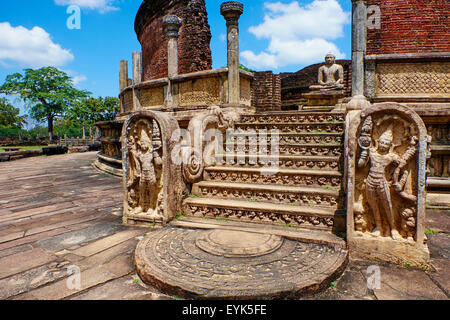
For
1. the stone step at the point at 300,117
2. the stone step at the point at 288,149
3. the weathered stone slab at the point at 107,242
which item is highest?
the stone step at the point at 300,117

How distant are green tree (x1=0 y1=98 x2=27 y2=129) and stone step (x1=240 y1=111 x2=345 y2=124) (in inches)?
2085

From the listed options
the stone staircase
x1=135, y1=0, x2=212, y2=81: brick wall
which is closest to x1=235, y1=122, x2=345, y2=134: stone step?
the stone staircase

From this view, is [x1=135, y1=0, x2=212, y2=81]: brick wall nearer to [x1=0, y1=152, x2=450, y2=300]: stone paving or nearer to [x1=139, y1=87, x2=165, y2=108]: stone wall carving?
[x1=139, y1=87, x2=165, y2=108]: stone wall carving

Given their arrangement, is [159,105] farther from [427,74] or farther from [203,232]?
[427,74]

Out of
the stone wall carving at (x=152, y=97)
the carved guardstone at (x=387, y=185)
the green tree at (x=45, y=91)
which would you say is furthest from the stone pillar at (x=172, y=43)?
the green tree at (x=45, y=91)

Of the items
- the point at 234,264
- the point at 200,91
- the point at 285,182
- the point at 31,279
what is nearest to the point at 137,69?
the point at 200,91

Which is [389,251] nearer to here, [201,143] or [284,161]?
[284,161]

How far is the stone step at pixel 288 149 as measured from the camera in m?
4.21

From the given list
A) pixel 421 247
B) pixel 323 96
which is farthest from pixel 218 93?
pixel 421 247

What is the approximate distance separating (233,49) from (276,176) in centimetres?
385

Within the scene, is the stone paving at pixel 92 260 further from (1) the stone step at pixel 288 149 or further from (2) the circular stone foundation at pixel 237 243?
(1) the stone step at pixel 288 149

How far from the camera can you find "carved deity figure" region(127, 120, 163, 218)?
3379 mm

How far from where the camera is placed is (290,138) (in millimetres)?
4797

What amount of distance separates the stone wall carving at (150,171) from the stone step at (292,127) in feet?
7.21
